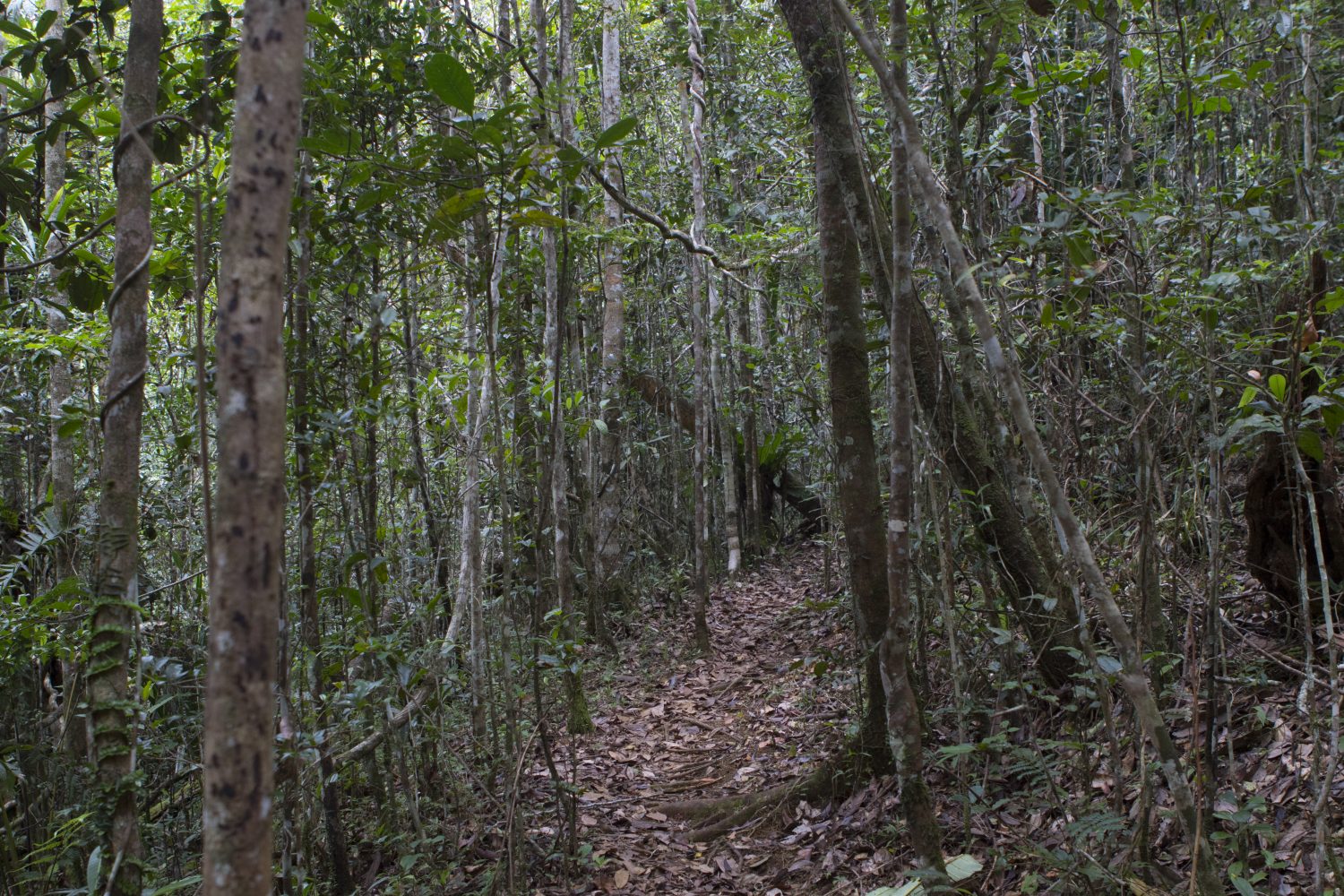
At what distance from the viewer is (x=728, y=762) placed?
5.77m

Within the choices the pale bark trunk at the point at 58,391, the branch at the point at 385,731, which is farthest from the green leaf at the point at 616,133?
the pale bark trunk at the point at 58,391

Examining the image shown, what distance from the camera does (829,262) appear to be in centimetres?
437

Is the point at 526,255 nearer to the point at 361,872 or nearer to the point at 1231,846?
the point at 361,872

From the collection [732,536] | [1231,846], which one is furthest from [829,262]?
[732,536]

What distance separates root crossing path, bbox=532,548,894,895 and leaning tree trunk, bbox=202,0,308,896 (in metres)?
3.06

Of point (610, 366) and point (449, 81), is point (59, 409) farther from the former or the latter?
point (610, 366)

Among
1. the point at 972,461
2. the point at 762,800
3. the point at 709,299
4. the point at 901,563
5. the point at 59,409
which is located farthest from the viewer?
the point at 709,299

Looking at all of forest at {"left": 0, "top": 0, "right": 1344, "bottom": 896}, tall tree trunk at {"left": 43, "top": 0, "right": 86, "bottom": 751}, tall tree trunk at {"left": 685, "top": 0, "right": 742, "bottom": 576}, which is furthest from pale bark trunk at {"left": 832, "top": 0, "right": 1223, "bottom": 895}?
tall tree trunk at {"left": 685, "top": 0, "right": 742, "bottom": 576}

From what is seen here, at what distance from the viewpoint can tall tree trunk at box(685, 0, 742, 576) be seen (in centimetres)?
916

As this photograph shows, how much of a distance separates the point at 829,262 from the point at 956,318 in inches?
29.3

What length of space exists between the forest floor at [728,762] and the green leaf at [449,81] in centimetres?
312

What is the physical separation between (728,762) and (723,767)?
8 centimetres

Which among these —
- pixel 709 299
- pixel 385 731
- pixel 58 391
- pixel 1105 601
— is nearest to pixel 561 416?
pixel 385 731

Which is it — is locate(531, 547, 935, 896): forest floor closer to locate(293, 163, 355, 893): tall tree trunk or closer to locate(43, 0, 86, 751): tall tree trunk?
locate(293, 163, 355, 893): tall tree trunk
